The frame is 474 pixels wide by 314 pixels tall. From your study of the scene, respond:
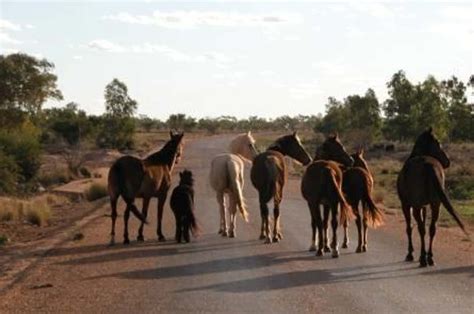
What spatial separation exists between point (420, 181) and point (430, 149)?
58.7 inches

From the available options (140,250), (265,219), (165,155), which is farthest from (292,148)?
(140,250)

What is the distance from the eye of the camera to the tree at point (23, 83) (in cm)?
5325

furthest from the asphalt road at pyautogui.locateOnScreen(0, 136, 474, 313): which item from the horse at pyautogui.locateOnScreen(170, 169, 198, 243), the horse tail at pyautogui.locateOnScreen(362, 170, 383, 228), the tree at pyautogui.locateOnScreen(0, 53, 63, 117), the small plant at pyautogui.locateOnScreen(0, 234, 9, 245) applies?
the tree at pyautogui.locateOnScreen(0, 53, 63, 117)

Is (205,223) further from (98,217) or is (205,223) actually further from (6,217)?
(6,217)

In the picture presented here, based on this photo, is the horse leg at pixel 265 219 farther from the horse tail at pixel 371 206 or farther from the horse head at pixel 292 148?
the horse head at pixel 292 148

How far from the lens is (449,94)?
6794 cm

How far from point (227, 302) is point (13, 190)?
26624mm

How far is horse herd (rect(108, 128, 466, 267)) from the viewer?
1381 centimetres

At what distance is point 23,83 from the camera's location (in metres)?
53.8

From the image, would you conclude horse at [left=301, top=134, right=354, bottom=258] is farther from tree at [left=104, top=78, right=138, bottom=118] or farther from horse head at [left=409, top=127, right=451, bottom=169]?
tree at [left=104, top=78, right=138, bottom=118]

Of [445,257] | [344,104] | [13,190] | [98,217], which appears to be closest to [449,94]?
[344,104]

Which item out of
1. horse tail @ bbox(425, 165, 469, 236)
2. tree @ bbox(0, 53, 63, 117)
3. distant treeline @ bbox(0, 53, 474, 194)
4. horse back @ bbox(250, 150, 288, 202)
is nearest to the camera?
horse tail @ bbox(425, 165, 469, 236)

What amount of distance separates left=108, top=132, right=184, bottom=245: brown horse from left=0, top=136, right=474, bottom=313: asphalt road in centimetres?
68

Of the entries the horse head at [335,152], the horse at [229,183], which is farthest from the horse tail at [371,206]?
the horse at [229,183]
